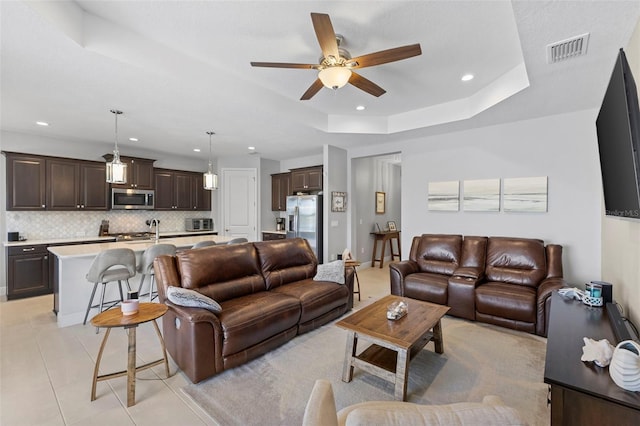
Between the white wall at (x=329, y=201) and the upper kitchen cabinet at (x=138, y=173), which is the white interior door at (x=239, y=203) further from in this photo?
the white wall at (x=329, y=201)

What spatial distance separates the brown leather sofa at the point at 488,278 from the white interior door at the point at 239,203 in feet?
13.5

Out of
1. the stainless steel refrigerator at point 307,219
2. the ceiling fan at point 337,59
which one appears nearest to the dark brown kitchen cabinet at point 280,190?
the stainless steel refrigerator at point 307,219

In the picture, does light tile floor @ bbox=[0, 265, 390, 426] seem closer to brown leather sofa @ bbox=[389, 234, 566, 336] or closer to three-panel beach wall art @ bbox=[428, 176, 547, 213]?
brown leather sofa @ bbox=[389, 234, 566, 336]

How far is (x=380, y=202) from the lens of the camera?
7164 millimetres

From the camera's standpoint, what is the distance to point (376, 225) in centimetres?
696

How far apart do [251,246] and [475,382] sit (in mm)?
2584

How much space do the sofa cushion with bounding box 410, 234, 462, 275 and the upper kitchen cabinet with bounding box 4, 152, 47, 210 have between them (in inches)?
246

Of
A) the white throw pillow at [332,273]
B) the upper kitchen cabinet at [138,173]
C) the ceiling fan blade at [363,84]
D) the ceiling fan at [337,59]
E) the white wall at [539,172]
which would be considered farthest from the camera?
the upper kitchen cabinet at [138,173]

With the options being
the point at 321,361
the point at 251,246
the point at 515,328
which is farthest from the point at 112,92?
the point at 515,328

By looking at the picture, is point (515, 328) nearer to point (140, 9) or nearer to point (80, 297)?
point (140, 9)

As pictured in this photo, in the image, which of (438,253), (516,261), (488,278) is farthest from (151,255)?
(516,261)

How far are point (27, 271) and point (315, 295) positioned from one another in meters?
4.66

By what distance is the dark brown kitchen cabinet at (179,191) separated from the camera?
6.19 m

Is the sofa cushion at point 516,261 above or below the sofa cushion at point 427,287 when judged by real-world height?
above
